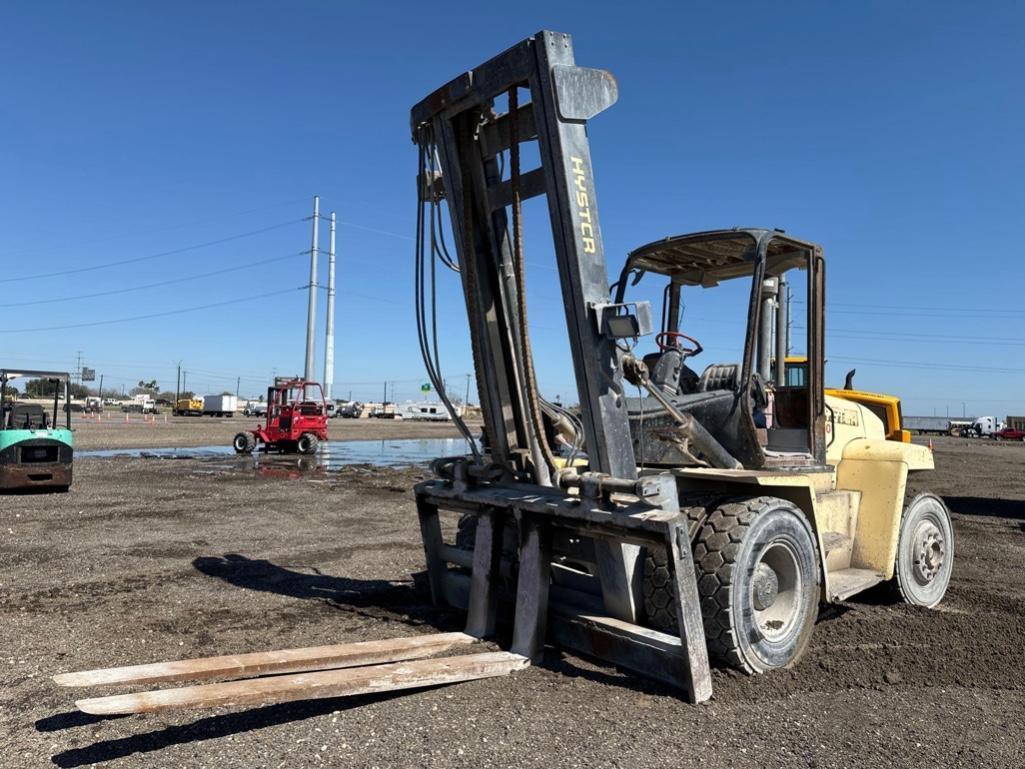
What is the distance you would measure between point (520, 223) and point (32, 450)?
12.2 metres

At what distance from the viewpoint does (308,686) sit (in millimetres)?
3537

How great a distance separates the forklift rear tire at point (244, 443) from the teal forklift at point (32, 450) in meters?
12.2

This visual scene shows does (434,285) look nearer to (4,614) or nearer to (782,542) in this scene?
(782,542)

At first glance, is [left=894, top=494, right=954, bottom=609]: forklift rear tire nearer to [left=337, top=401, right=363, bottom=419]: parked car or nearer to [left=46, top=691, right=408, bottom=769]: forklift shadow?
[left=46, top=691, right=408, bottom=769]: forklift shadow

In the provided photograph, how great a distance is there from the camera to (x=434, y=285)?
539 cm

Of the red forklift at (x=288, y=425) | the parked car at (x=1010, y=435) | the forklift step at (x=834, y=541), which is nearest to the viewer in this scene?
the forklift step at (x=834, y=541)

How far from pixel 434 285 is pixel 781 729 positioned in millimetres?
3419

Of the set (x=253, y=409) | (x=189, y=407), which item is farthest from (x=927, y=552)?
(x=253, y=409)

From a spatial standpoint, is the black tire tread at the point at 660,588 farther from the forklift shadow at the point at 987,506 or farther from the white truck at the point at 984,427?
the white truck at the point at 984,427

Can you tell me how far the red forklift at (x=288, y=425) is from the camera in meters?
26.2

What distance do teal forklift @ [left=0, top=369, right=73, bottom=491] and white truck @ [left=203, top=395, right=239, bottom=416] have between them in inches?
2330

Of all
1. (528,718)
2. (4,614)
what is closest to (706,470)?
(528,718)

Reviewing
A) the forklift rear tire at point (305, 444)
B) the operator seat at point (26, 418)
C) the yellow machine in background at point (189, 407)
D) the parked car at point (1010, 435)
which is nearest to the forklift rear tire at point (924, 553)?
the operator seat at point (26, 418)

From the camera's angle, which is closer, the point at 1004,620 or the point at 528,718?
the point at 528,718
